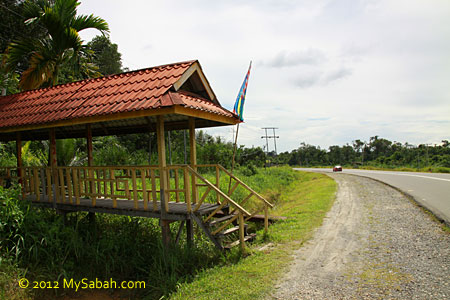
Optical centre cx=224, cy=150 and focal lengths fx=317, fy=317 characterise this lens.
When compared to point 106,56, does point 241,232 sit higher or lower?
lower

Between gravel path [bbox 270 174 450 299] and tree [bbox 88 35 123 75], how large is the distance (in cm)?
1891

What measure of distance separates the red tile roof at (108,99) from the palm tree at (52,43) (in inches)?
90.1

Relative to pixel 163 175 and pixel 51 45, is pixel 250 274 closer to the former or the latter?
pixel 163 175

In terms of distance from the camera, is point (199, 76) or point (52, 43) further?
point (52, 43)

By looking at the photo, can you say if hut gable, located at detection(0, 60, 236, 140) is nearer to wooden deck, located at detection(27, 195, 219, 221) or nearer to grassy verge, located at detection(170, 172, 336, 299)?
wooden deck, located at detection(27, 195, 219, 221)

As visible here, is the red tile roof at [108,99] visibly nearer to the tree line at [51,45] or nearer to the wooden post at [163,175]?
the wooden post at [163,175]

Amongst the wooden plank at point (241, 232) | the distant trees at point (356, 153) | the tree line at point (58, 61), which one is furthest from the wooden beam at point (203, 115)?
the distant trees at point (356, 153)

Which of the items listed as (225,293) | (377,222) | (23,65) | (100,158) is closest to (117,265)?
(225,293)

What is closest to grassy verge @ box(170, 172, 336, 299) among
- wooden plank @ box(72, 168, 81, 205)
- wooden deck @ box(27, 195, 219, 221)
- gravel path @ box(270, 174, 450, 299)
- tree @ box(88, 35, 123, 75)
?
gravel path @ box(270, 174, 450, 299)

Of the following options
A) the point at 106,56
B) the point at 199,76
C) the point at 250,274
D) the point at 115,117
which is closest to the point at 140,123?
the point at 199,76

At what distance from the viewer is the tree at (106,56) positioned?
73.1 feet

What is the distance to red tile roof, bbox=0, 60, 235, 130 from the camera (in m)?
5.93

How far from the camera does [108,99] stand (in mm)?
6602

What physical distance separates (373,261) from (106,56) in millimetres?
21745
